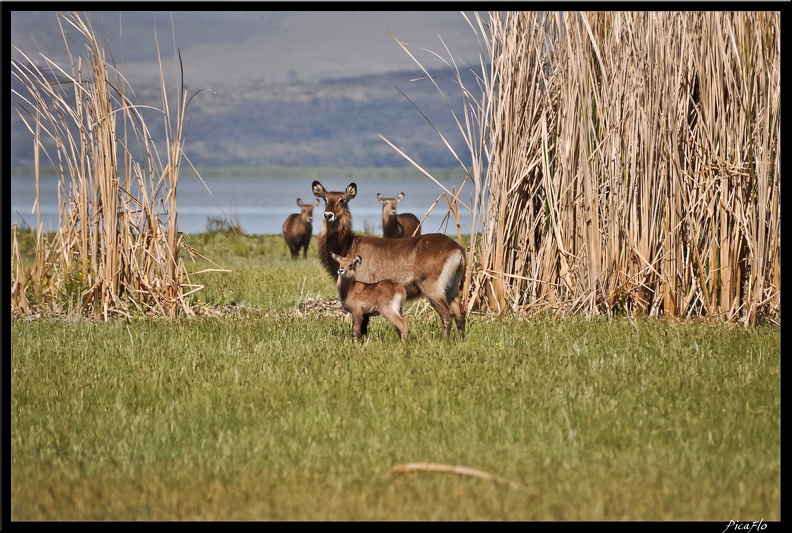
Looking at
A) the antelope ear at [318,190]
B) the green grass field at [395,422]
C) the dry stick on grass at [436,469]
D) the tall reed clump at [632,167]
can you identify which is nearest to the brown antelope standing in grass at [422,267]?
the green grass field at [395,422]

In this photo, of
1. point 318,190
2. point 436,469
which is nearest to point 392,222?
point 318,190

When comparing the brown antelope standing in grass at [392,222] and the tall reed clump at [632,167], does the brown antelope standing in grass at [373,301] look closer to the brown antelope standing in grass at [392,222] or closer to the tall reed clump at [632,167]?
the tall reed clump at [632,167]

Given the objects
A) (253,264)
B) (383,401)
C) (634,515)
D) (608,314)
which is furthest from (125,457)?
(253,264)

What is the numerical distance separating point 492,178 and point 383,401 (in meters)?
4.41

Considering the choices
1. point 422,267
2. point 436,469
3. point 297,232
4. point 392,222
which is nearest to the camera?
point 436,469

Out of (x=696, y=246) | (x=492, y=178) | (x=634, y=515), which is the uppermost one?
(x=492, y=178)

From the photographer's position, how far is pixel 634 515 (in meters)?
4.36

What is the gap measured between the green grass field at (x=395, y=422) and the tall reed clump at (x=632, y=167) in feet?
2.45

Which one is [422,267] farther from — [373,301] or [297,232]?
[297,232]

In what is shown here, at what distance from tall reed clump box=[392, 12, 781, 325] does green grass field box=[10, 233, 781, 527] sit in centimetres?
75

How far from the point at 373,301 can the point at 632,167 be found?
3.15 meters

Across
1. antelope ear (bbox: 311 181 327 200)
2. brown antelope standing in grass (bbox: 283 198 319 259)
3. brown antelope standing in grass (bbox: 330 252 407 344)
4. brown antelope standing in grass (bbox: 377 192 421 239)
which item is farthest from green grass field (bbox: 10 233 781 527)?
brown antelope standing in grass (bbox: 283 198 319 259)

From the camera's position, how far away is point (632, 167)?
9312 mm

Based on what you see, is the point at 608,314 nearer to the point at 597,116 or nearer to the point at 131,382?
the point at 597,116
